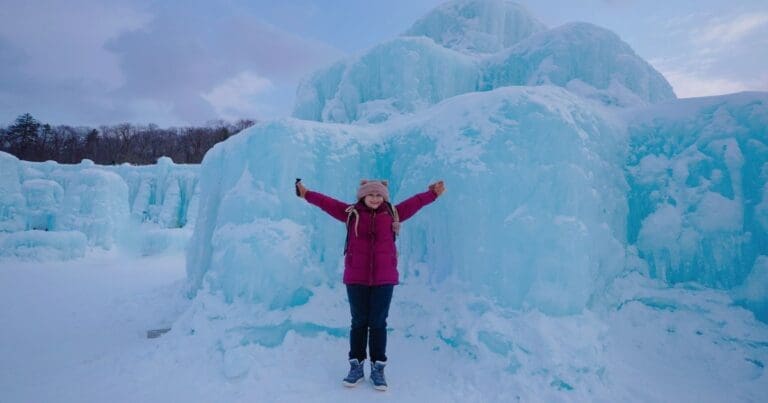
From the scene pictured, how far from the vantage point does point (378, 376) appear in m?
2.89

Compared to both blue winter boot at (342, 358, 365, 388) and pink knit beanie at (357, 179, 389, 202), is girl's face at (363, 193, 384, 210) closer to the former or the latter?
pink knit beanie at (357, 179, 389, 202)

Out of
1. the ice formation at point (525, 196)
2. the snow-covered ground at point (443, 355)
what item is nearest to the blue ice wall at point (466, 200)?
the ice formation at point (525, 196)

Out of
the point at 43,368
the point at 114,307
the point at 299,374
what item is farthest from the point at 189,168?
the point at 299,374

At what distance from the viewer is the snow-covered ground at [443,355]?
9.64ft

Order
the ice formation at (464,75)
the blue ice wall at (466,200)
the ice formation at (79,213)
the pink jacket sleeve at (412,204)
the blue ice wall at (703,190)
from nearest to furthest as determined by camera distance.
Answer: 1. the pink jacket sleeve at (412,204)
2. the blue ice wall at (466,200)
3. the blue ice wall at (703,190)
4. the ice formation at (464,75)
5. the ice formation at (79,213)

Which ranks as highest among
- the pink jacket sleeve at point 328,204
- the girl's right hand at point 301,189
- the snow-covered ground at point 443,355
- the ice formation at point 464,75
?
the ice formation at point 464,75

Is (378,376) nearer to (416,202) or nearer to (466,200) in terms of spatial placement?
(416,202)

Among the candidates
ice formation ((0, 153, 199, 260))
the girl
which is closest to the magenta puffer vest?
the girl

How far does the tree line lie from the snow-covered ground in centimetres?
3635

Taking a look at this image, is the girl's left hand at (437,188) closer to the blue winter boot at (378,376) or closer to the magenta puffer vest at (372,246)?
the magenta puffer vest at (372,246)

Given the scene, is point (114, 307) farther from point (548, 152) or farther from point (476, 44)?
point (476, 44)

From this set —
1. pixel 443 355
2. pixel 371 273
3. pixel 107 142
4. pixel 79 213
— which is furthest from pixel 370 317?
pixel 107 142

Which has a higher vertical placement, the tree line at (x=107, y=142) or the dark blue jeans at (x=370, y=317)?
the tree line at (x=107, y=142)

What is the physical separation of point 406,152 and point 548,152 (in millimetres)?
1557
